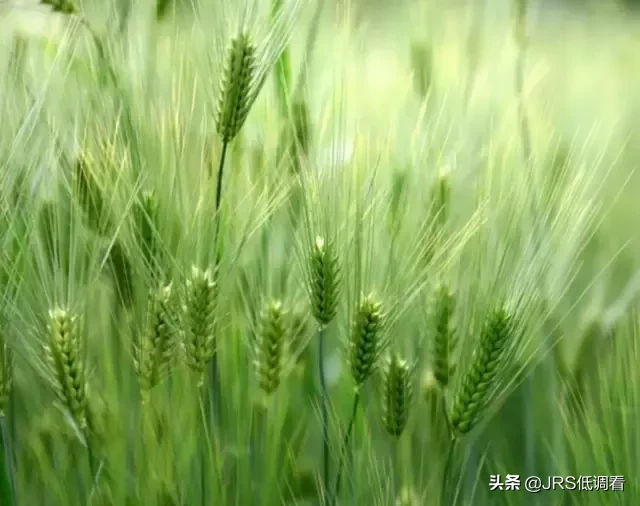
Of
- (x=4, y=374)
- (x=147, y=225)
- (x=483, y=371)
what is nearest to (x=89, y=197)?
(x=147, y=225)

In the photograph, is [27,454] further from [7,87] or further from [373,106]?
[373,106]

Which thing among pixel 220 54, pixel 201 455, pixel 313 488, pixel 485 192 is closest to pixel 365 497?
pixel 313 488

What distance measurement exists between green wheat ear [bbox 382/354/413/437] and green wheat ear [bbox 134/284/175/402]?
0.19 m

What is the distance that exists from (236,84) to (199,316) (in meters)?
0.20

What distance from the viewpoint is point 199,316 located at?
1.69ft

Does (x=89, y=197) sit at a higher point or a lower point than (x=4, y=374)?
higher

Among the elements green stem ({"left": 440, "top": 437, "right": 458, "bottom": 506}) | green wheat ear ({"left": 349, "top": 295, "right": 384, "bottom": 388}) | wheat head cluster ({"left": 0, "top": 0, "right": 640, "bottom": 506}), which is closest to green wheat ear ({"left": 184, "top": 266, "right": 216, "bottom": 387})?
wheat head cluster ({"left": 0, "top": 0, "right": 640, "bottom": 506})

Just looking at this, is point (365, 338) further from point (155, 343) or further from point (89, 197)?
point (89, 197)

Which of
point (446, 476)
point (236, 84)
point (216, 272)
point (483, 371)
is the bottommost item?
point (446, 476)

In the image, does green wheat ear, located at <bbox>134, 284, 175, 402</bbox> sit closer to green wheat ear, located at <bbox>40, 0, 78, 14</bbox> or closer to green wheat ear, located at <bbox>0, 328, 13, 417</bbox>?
green wheat ear, located at <bbox>0, 328, 13, 417</bbox>

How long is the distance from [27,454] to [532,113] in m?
0.58

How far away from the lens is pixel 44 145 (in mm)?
573

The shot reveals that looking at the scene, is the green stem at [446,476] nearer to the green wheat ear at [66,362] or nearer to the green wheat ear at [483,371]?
the green wheat ear at [483,371]

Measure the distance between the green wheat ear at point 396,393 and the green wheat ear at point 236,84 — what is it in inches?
9.7
